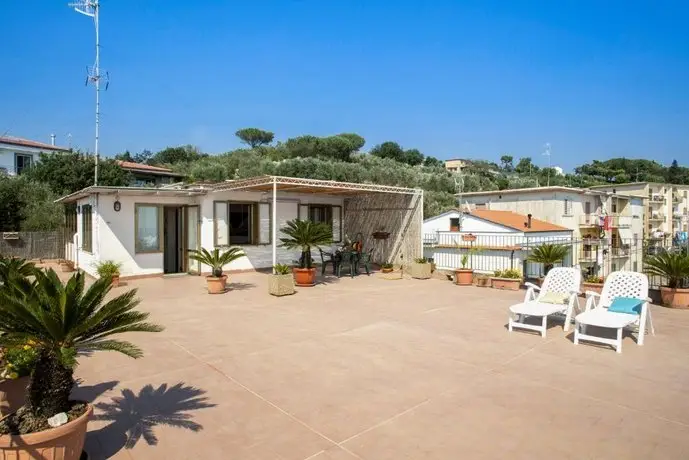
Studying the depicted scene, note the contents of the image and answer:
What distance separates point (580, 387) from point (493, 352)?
1241 millimetres

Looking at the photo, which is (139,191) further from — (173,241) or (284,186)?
(284,186)

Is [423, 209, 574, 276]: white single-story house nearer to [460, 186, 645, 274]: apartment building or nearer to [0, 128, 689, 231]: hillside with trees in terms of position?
[460, 186, 645, 274]: apartment building

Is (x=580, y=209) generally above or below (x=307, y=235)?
above

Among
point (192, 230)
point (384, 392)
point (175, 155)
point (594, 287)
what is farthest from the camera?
point (175, 155)

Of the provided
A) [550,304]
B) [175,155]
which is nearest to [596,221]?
[550,304]

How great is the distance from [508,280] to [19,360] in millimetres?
9652

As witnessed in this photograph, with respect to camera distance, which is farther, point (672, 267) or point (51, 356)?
point (672, 267)

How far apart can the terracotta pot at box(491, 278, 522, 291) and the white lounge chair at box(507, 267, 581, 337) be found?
3.00 metres

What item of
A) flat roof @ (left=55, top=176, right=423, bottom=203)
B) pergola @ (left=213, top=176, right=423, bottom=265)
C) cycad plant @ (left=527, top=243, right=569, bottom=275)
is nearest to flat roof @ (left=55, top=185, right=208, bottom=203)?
flat roof @ (left=55, top=176, right=423, bottom=203)

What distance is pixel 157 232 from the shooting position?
478 inches

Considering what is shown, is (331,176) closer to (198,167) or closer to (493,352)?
(198,167)

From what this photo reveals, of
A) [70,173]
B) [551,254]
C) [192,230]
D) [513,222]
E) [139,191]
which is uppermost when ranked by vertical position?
[70,173]

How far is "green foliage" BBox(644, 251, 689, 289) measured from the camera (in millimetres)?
7836

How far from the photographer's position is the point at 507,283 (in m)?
10.5
